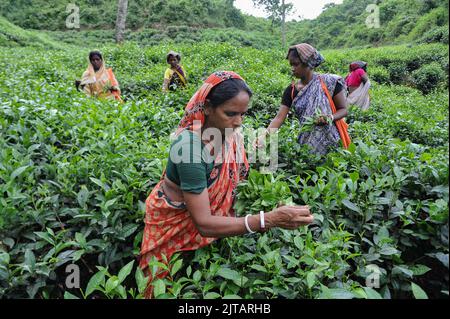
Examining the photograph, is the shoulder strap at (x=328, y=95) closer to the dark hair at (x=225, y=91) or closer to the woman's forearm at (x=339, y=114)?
the woman's forearm at (x=339, y=114)

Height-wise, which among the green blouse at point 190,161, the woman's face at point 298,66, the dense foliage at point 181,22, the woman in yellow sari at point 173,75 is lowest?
the green blouse at point 190,161

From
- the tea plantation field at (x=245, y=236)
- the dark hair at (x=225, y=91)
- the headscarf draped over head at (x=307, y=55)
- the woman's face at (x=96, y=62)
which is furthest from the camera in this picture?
the woman's face at (x=96, y=62)

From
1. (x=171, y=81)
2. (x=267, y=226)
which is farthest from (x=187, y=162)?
(x=171, y=81)

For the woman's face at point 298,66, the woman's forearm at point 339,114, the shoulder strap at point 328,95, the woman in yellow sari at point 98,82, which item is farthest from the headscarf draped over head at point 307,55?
the woman in yellow sari at point 98,82

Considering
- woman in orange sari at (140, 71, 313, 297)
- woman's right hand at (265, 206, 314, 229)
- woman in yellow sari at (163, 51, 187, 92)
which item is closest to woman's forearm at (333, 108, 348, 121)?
woman in orange sari at (140, 71, 313, 297)

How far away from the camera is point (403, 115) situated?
12.4 ft

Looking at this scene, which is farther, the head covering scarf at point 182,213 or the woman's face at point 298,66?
the woman's face at point 298,66

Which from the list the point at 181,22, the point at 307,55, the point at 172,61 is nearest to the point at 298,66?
the point at 307,55

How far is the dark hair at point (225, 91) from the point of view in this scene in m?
1.58

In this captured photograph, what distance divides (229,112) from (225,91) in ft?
0.31

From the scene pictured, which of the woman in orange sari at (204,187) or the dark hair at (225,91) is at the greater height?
the dark hair at (225,91)

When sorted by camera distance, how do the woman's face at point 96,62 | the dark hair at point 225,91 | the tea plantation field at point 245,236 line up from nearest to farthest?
the tea plantation field at point 245,236 < the dark hair at point 225,91 < the woman's face at point 96,62

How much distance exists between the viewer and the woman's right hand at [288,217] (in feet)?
4.72
